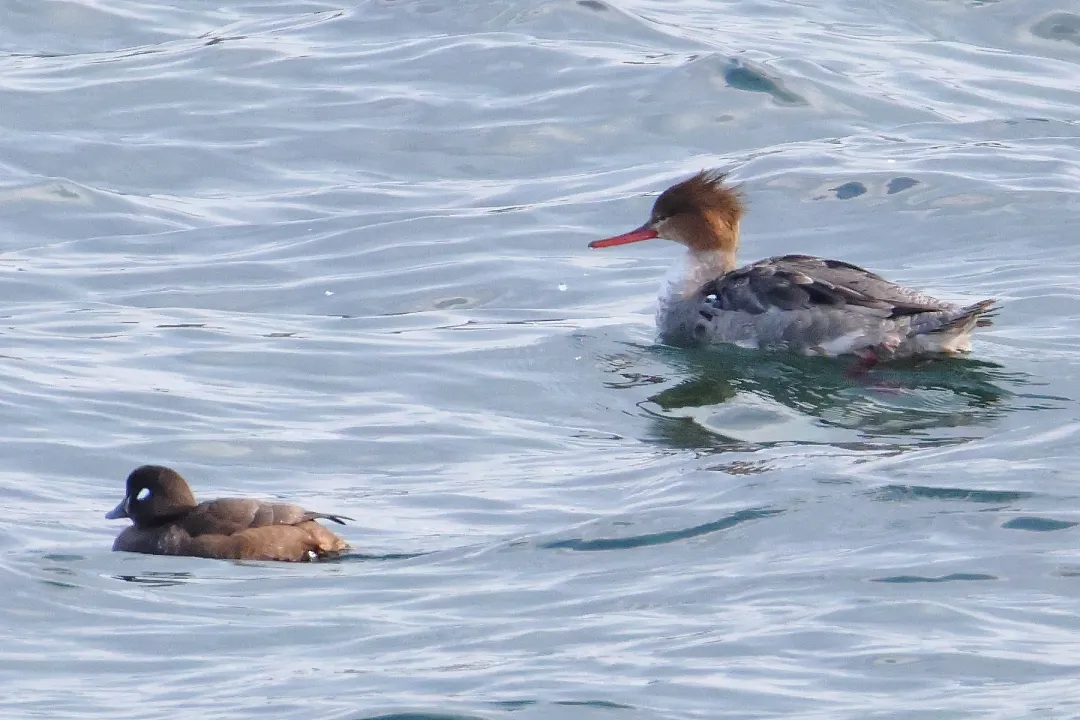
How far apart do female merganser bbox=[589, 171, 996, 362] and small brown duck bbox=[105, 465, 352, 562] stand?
3.93 m

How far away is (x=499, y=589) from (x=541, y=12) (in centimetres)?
1356

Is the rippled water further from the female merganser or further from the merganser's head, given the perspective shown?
the merganser's head

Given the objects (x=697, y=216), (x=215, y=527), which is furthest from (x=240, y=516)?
(x=697, y=216)

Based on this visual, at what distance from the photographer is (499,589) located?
7.48m

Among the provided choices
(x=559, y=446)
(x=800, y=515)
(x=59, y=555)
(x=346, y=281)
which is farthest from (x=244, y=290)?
(x=800, y=515)

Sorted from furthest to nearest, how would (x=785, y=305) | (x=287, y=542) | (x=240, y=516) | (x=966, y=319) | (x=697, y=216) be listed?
(x=697, y=216), (x=785, y=305), (x=966, y=319), (x=240, y=516), (x=287, y=542)

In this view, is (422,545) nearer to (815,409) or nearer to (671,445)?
(671,445)

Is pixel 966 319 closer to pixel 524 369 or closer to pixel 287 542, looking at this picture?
pixel 524 369

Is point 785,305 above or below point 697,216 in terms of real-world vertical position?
below

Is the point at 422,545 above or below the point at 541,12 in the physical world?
below

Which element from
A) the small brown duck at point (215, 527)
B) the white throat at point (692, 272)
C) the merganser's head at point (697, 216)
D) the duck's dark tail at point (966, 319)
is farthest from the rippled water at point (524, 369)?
the merganser's head at point (697, 216)

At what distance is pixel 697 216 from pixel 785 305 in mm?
1508

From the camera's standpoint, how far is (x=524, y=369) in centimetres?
1146

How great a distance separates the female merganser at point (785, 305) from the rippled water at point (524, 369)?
18 cm
